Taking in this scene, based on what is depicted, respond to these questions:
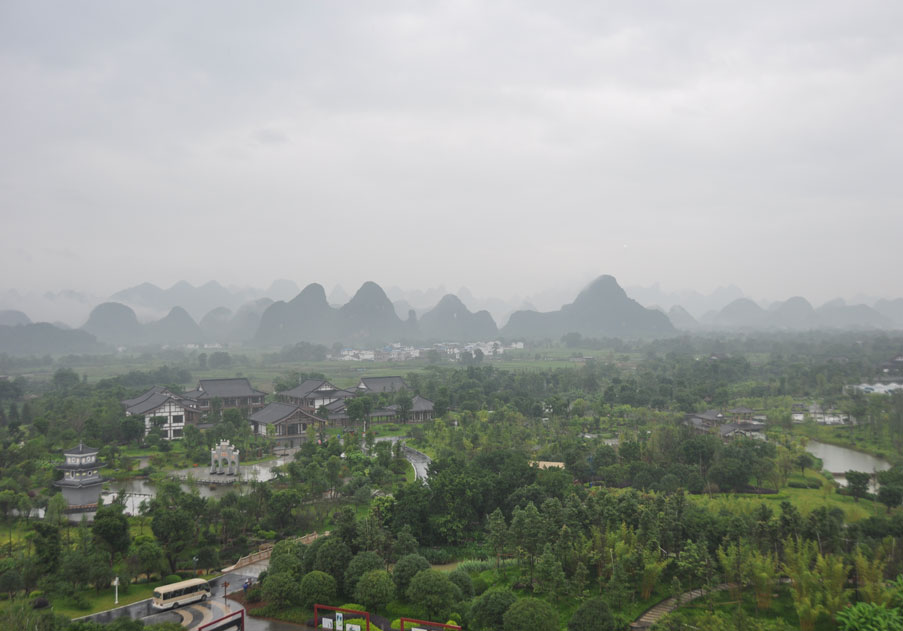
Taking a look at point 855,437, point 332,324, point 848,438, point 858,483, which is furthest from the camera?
point 332,324

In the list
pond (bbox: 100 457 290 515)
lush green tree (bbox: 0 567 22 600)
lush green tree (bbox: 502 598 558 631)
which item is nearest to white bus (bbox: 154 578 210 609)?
Answer: lush green tree (bbox: 0 567 22 600)

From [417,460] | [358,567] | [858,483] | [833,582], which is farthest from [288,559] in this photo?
[858,483]

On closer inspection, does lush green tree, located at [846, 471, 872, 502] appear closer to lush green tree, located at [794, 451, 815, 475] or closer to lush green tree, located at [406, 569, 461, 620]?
lush green tree, located at [794, 451, 815, 475]

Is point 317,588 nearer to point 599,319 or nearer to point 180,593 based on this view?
point 180,593

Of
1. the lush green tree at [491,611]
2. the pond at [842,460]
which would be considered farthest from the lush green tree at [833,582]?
the pond at [842,460]

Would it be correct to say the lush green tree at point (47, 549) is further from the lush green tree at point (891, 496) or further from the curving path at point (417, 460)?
the lush green tree at point (891, 496)

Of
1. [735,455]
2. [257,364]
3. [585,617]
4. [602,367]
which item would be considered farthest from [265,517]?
[257,364]
